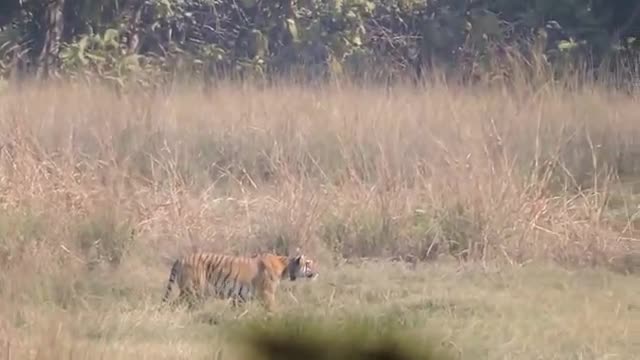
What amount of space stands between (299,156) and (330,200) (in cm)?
116

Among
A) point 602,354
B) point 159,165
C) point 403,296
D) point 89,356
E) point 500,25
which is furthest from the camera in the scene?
point 500,25

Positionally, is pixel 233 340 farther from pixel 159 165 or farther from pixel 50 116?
pixel 50 116

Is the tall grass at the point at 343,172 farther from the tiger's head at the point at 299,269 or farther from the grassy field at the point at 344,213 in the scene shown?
the tiger's head at the point at 299,269

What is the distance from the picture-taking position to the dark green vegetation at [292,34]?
13.7 m

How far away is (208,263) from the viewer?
244 inches

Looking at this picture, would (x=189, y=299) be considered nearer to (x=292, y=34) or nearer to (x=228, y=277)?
(x=228, y=277)

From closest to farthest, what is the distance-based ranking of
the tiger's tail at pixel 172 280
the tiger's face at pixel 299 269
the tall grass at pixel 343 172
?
the tiger's tail at pixel 172 280 < the tiger's face at pixel 299 269 < the tall grass at pixel 343 172

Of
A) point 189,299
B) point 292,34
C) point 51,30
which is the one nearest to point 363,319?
point 189,299

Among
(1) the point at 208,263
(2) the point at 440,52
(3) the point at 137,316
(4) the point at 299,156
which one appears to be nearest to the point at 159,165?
(4) the point at 299,156

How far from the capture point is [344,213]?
292 inches

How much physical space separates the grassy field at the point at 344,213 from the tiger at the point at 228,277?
0.12 metres

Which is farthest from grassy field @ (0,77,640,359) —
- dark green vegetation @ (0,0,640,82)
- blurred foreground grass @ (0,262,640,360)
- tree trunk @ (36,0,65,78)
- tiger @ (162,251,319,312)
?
tree trunk @ (36,0,65,78)

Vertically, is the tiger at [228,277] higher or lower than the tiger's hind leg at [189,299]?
higher

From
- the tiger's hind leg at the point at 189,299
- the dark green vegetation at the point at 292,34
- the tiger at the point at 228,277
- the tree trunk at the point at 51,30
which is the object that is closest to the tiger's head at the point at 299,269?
the tiger at the point at 228,277
